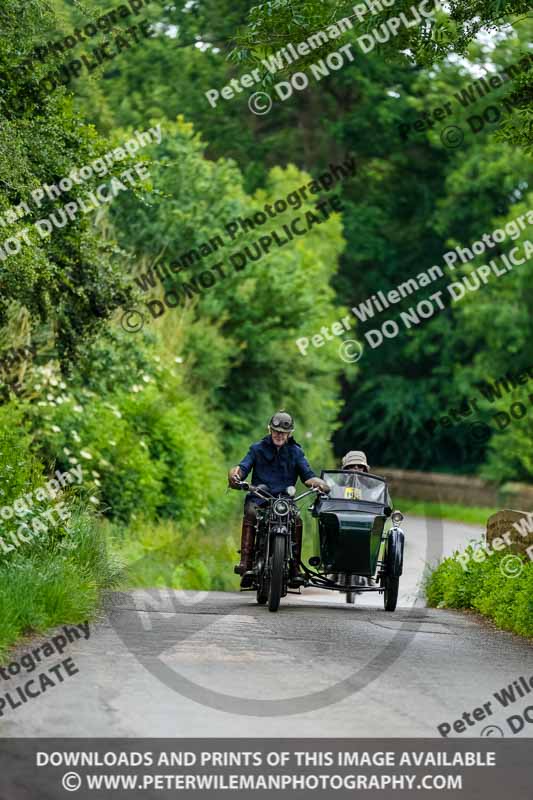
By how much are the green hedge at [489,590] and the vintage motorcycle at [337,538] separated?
1086 mm

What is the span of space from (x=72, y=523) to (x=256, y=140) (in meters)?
43.6

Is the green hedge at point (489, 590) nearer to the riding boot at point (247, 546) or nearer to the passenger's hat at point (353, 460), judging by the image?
the passenger's hat at point (353, 460)

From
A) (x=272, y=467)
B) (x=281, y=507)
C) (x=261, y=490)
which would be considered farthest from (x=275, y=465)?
(x=281, y=507)

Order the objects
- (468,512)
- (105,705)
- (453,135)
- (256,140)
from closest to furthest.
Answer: (105,705) → (468,512) → (453,135) → (256,140)

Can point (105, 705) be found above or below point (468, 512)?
above

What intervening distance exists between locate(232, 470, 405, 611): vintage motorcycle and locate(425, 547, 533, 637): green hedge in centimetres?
109

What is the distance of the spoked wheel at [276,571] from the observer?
1391 cm

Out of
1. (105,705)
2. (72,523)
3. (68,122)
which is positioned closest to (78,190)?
(68,122)

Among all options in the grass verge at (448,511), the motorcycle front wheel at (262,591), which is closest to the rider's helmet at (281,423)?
the motorcycle front wheel at (262,591)

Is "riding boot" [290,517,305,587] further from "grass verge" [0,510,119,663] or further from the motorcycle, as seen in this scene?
"grass verge" [0,510,119,663]

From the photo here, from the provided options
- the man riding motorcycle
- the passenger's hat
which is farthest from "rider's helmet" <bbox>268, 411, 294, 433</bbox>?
the passenger's hat

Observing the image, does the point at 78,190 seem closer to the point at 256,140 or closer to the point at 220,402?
the point at 220,402

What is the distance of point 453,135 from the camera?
53.2 meters

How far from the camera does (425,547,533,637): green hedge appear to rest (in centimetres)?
1377
